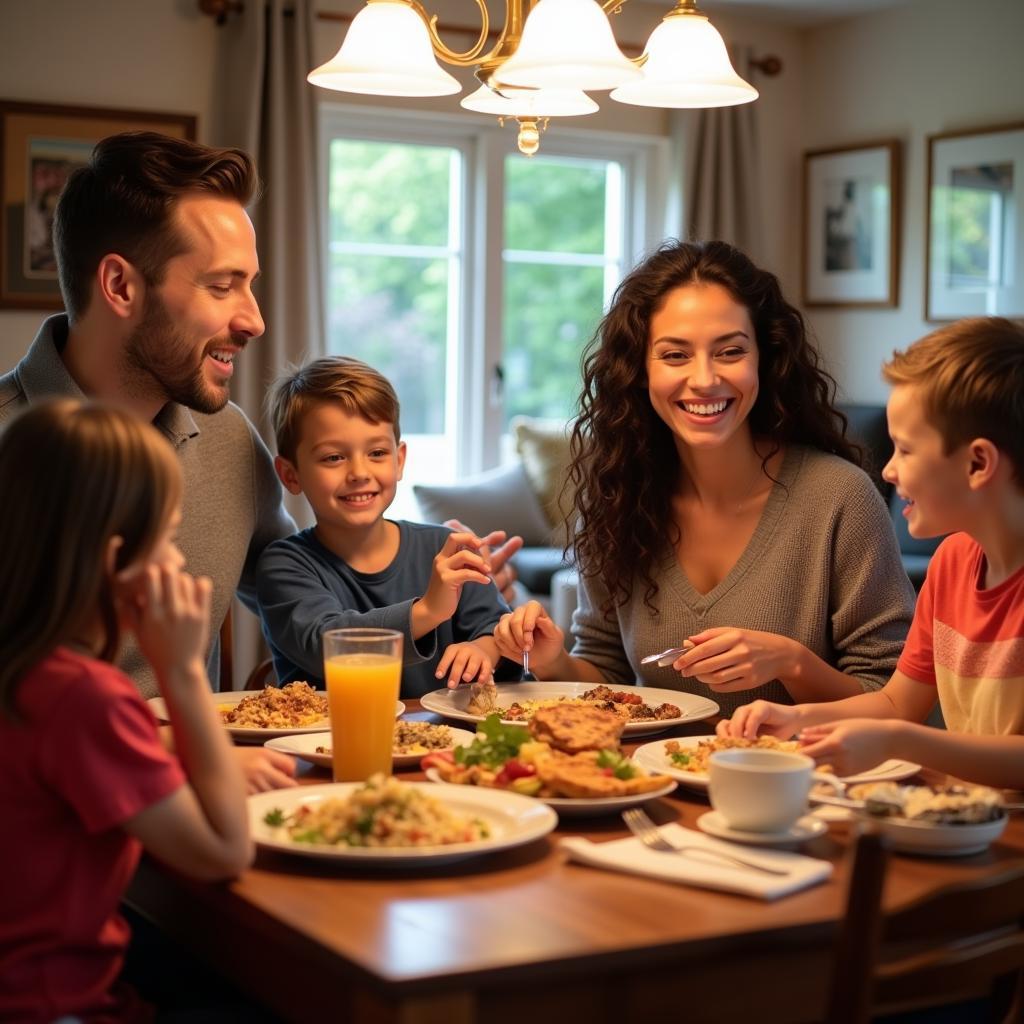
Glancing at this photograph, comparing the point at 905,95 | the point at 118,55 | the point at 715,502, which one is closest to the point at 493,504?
the point at 118,55

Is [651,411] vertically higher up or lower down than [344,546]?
higher up

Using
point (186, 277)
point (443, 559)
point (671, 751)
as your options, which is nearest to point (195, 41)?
point (186, 277)

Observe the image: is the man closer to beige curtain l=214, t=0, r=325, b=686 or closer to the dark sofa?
beige curtain l=214, t=0, r=325, b=686

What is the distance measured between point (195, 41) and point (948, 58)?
10.8ft

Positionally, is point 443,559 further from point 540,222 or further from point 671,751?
point 540,222

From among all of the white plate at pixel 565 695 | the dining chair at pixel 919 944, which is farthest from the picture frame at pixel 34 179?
the dining chair at pixel 919 944

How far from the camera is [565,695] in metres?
2.16

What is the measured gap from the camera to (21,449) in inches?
51.9

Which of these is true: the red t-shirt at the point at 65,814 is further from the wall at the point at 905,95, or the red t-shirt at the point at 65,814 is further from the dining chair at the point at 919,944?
the wall at the point at 905,95

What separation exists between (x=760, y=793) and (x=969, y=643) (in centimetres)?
58

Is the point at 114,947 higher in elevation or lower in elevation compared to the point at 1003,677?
lower

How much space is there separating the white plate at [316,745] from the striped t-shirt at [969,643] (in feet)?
2.06

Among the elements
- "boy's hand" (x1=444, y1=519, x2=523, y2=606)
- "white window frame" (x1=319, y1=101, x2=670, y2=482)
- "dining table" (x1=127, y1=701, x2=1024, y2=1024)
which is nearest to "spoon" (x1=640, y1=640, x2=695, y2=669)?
"boy's hand" (x1=444, y1=519, x2=523, y2=606)

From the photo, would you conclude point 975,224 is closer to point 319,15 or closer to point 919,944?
point 319,15
